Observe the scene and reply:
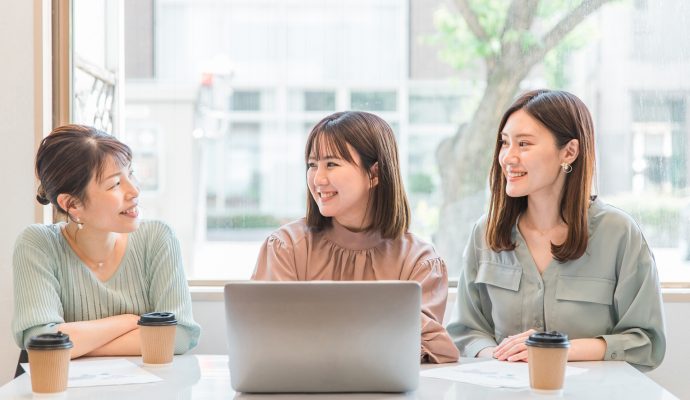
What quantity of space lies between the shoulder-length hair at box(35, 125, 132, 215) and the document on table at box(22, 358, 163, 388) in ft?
1.65

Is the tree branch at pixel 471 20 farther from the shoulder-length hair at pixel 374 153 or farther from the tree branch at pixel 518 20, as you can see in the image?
the shoulder-length hair at pixel 374 153

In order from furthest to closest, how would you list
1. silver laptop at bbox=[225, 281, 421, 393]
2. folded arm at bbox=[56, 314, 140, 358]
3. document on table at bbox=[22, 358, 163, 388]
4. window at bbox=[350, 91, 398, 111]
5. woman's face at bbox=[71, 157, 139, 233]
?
1. window at bbox=[350, 91, 398, 111]
2. woman's face at bbox=[71, 157, 139, 233]
3. folded arm at bbox=[56, 314, 140, 358]
4. document on table at bbox=[22, 358, 163, 388]
5. silver laptop at bbox=[225, 281, 421, 393]

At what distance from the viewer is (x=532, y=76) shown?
2.96m

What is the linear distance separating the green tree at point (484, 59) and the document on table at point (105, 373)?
1.41 m

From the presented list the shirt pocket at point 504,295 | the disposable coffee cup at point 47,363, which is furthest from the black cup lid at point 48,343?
the shirt pocket at point 504,295

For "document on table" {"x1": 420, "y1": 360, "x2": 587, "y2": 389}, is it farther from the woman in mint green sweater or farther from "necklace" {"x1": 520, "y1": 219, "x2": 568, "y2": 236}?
the woman in mint green sweater

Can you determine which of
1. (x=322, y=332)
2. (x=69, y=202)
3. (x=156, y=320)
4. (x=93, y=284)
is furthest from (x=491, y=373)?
(x=69, y=202)

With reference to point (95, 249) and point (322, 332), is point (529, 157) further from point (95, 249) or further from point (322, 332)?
point (95, 249)

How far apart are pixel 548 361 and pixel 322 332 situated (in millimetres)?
434

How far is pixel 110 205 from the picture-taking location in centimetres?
225

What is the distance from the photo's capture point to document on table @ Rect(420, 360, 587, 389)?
5.67 feet

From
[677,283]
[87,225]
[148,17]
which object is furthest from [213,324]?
[677,283]

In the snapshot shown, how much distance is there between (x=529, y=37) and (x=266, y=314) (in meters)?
1.78

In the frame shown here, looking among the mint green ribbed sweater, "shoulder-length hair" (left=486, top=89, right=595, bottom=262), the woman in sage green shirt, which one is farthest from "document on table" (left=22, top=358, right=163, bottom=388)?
"shoulder-length hair" (left=486, top=89, right=595, bottom=262)
